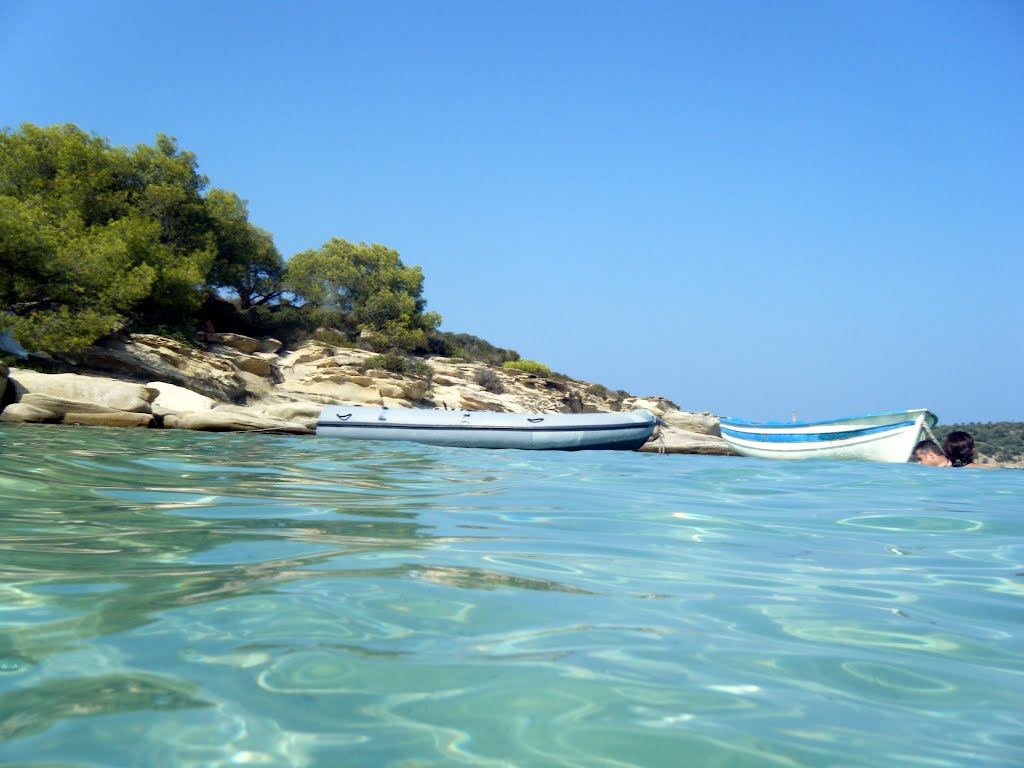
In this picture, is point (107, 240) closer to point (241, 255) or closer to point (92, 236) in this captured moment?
point (92, 236)

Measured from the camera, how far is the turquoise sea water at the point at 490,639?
4.17 ft

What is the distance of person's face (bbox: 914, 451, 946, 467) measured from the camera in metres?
11.8

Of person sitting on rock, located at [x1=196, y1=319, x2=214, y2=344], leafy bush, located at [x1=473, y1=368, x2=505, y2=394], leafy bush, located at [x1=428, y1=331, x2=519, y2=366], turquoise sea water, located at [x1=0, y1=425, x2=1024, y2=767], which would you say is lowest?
turquoise sea water, located at [x1=0, y1=425, x2=1024, y2=767]

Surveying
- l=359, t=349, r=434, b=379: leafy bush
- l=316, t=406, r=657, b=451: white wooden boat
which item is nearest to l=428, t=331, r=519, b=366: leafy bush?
l=359, t=349, r=434, b=379: leafy bush

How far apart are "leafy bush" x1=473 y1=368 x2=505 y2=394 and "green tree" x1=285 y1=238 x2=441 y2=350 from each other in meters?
3.74

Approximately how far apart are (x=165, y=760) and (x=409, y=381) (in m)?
24.0

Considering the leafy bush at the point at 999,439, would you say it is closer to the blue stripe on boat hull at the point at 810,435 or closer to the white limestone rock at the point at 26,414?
the blue stripe on boat hull at the point at 810,435

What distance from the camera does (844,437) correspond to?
50.1 ft

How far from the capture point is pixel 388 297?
33.6 m

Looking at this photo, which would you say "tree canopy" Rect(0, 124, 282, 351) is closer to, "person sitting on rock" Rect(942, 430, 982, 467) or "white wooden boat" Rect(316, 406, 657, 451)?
"white wooden boat" Rect(316, 406, 657, 451)

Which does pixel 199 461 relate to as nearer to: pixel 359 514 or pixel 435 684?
pixel 359 514

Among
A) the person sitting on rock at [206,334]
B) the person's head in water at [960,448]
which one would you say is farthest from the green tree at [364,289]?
the person's head in water at [960,448]

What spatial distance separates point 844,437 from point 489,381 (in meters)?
17.3

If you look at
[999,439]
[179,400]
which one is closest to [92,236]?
[179,400]
